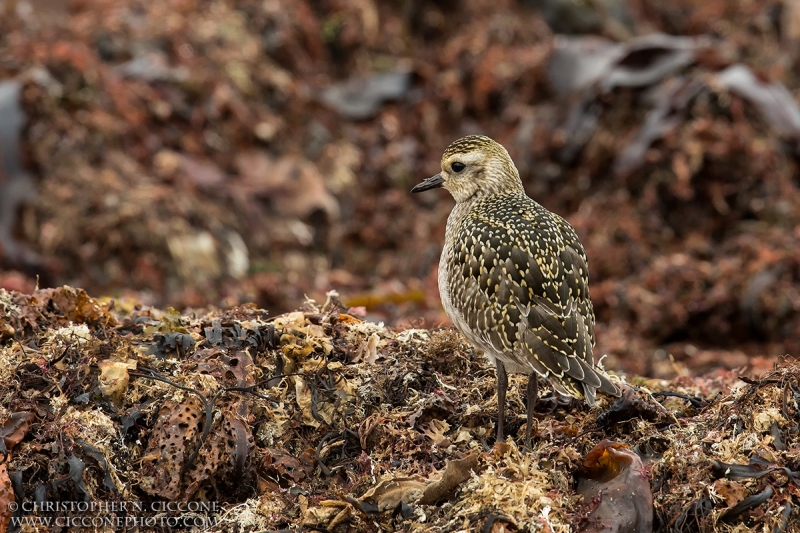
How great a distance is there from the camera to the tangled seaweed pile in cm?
400

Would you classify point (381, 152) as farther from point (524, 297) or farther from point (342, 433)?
point (342, 433)

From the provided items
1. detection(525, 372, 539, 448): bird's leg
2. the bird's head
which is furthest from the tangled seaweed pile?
the bird's head

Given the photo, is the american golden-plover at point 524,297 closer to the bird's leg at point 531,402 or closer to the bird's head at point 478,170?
the bird's leg at point 531,402

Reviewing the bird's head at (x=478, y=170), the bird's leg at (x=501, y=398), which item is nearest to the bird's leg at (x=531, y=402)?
the bird's leg at (x=501, y=398)

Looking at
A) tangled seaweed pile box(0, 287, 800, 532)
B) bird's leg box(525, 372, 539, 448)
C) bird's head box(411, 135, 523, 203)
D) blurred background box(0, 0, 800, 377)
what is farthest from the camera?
blurred background box(0, 0, 800, 377)

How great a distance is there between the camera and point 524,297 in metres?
4.57

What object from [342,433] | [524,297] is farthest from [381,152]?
[342,433]

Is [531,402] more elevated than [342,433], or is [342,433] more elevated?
[531,402]

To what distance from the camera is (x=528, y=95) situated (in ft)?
37.2

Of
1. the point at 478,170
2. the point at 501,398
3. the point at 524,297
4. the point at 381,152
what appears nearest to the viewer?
the point at 501,398

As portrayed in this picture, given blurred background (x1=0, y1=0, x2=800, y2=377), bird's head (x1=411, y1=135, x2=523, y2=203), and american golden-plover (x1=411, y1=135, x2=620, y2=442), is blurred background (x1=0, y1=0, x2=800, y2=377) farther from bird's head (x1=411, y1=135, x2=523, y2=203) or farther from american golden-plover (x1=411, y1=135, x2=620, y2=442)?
american golden-plover (x1=411, y1=135, x2=620, y2=442)

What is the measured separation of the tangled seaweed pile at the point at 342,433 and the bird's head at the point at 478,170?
2.97 ft

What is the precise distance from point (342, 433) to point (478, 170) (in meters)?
1.76

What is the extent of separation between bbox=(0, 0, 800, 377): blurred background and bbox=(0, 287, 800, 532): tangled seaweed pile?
2.60 meters
